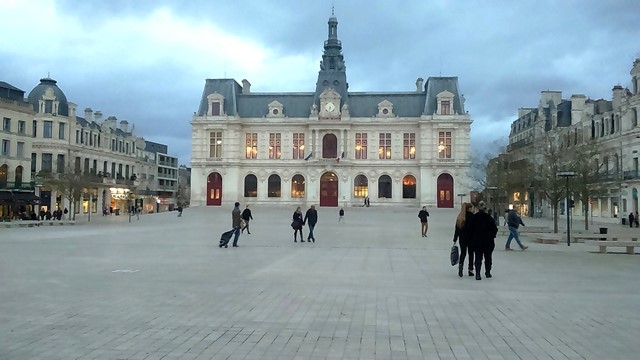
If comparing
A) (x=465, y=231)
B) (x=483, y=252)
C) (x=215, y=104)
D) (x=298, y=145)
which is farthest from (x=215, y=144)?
(x=483, y=252)

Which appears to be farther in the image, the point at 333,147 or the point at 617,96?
the point at 333,147

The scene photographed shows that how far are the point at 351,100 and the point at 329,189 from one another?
13.8 m

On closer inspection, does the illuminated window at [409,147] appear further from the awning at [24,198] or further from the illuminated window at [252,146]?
the awning at [24,198]

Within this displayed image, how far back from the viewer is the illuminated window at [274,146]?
7781cm

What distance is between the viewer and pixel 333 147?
252ft

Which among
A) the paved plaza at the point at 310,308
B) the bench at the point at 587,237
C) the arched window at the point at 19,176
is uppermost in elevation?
the arched window at the point at 19,176

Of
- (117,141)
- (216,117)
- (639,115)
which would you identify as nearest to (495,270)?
(639,115)

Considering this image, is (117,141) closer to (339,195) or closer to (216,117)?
(216,117)

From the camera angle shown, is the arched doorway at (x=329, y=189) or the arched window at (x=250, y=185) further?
the arched window at (x=250, y=185)

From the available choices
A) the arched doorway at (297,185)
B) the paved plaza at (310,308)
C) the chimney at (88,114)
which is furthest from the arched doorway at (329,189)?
the paved plaza at (310,308)

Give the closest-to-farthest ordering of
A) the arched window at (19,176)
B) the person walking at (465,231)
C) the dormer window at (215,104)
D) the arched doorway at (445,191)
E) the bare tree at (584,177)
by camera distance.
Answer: the person walking at (465,231), the bare tree at (584,177), the arched window at (19,176), the arched doorway at (445,191), the dormer window at (215,104)

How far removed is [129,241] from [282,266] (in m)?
11.9

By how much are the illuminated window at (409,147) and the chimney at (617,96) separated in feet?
84.2

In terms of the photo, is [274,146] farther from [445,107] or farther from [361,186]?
[445,107]
